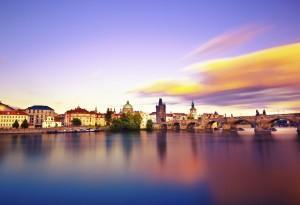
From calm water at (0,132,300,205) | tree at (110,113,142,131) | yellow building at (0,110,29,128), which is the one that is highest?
yellow building at (0,110,29,128)

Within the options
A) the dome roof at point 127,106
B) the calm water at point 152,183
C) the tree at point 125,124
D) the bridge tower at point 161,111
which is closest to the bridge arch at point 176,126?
the tree at point 125,124

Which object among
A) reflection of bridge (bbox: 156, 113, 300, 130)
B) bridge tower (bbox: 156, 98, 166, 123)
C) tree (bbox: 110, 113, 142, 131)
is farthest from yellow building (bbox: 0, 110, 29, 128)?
bridge tower (bbox: 156, 98, 166, 123)

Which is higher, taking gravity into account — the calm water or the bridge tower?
the bridge tower

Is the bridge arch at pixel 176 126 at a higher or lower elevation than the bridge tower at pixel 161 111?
lower

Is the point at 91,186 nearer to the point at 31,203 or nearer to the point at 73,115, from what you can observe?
the point at 31,203

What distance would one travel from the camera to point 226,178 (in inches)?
719

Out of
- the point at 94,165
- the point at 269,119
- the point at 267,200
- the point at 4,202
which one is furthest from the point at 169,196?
the point at 269,119

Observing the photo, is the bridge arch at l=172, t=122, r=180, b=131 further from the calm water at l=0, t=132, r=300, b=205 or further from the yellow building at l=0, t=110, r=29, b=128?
the calm water at l=0, t=132, r=300, b=205

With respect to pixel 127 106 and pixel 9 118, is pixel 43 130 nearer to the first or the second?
pixel 9 118

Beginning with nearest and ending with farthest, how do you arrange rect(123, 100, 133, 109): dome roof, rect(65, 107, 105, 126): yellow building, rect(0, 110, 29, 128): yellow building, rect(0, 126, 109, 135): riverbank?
rect(0, 126, 109, 135): riverbank, rect(0, 110, 29, 128): yellow building, rect(65, 107, 105, 126): yellow building, rect(123, 100, 133, 109): dome roof

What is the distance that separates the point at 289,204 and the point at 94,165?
16.5 metres

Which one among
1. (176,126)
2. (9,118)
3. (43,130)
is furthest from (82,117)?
(176,126)

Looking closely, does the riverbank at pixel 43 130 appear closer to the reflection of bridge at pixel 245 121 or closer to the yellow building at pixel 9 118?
the yellow building at pixel 9 118

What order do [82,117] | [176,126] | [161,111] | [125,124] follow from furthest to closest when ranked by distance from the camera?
[161,111]
[176,126]
[82,117]
[125,124]
